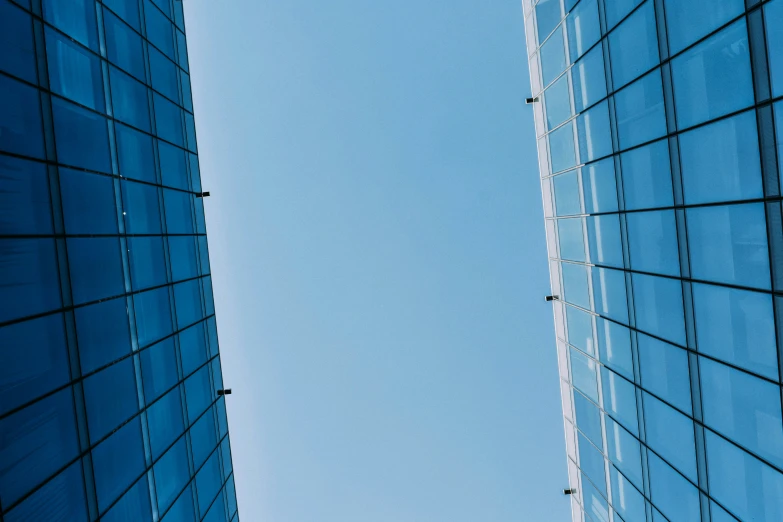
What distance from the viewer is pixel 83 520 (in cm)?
1337

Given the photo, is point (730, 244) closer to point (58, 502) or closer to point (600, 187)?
point (600, 187)

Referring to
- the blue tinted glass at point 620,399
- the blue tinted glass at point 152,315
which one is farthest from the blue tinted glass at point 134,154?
the blue tinted glass at point 620,399

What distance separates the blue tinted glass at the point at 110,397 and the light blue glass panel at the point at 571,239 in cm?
1871

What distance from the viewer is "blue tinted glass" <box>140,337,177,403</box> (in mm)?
17250

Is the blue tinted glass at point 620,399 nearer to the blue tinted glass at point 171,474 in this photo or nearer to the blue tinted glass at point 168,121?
the blue tinted glass at point 171,474

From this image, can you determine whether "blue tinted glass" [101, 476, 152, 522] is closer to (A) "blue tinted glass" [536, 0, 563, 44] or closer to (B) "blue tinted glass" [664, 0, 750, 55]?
(B) "blue tinted glass" [664, 0, 750, 55]

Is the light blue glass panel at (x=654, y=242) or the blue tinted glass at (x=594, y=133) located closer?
the light blue glass panel at (x=654, y=242)

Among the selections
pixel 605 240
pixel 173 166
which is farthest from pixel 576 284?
pixel 173 166

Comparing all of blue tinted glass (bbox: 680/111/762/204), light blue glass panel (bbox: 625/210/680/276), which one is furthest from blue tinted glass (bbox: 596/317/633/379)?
blue tinted glass (bbox: 680/111/762/204)

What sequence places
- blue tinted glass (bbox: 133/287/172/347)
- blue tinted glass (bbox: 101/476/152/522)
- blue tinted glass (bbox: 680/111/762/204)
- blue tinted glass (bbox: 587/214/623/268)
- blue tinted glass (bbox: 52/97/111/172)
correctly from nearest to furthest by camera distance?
blue tinted glass (bbox: 680/111/762/204) → blue tinted glass (bbox: 52/97/111/172) → blue tinted glass (bbox: 101/476/152/522) → blue tinted glass (bbox: 133/287/172/347) → blue tinted glass (bbox: 587/214/623/268)

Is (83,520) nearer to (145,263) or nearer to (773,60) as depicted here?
(145,263)

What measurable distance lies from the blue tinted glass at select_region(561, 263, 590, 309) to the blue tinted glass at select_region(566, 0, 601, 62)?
926cm

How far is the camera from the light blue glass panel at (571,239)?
70.7 feet

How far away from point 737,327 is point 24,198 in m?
18.6
